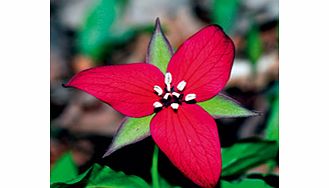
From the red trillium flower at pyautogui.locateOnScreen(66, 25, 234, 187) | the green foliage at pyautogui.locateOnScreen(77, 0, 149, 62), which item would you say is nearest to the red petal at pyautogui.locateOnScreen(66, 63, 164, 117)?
the red trillium flower at pyautogui.locateOnScreen(66, 25, 234, 187)

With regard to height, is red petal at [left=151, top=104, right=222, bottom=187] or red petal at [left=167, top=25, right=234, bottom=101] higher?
red petal at [left=167, top=25, right=234, bottom=101]

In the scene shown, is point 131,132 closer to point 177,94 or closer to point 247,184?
point 177,94

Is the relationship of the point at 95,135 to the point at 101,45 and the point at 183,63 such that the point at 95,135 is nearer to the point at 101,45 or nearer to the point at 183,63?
the point at 101,45

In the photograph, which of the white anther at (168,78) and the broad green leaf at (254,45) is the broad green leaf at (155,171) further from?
the broad green leaf at (254,45)

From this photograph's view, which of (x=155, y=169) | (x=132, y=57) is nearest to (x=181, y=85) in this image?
(x=155, y=169)

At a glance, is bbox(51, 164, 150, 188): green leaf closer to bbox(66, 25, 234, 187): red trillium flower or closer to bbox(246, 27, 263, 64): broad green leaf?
bbox(66, 25, 234, 187): red trillium flower

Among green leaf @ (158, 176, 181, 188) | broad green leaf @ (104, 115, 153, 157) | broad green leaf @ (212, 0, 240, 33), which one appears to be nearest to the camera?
broad green leaf @ (104, 115, 153, 157)

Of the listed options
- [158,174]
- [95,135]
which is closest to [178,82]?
[158,174]
